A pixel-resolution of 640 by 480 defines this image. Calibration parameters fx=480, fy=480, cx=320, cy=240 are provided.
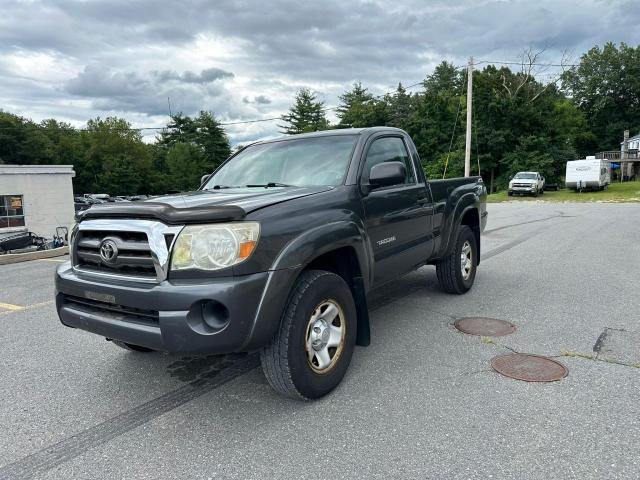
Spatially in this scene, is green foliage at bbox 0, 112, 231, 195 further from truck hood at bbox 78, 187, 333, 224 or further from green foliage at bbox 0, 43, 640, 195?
truck hood at bbox 78, 187, 333, 224

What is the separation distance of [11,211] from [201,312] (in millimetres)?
32683

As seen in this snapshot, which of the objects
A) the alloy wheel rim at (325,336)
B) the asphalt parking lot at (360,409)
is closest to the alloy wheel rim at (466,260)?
the asphalt parking lot at (360,409)

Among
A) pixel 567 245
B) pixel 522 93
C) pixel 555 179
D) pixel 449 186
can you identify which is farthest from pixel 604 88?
pixel 449 186

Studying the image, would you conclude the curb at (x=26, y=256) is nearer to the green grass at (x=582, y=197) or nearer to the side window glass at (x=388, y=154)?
the side window glass at (x=388, y=154)

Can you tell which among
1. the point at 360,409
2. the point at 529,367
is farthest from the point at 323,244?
the point at 529,367

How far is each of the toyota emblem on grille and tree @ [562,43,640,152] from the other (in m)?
78.8

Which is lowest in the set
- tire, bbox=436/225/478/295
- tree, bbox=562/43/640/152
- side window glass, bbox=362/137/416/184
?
tire, bbox=436/225/478/295

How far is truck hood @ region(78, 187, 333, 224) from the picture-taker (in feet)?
8.87

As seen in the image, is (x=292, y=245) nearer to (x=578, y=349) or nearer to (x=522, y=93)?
(x=578, y=349)

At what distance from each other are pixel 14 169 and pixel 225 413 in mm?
32583

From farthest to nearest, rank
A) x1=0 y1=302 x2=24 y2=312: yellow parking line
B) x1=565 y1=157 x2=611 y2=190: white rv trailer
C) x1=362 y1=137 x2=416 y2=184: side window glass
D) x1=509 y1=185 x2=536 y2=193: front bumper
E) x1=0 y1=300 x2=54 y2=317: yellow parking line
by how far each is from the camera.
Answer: x1=565 y1=157 x2=611 y2=190: white rv trailer → x1=509 y1=185 x2=536 y2=193: front bumper → x1=0 y1=302 x2=24 y2=312: yellow parking line → x1=0 y1=300 x2=54 y2=317: yellow parking line → x1=362 y1=137 x2=416 y2=184: side window glass

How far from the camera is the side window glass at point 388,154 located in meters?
4.07

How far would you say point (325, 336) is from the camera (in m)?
3.27

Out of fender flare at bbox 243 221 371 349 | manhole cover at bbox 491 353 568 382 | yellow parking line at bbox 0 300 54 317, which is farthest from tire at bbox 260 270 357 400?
yellow parking line at bbox 0 300 54 317
